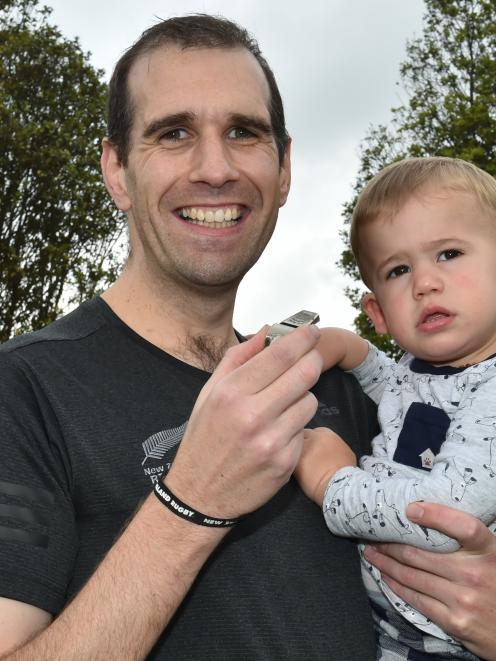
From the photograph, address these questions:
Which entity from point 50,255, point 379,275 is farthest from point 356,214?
point 50,255

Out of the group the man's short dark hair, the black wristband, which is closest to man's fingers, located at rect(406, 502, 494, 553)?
the black wristband

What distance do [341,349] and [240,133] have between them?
3.87 feet

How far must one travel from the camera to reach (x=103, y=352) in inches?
136

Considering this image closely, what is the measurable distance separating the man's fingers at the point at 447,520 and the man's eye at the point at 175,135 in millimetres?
2068

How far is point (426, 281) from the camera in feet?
11.7

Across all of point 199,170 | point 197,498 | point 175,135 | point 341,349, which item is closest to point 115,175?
point 175,135

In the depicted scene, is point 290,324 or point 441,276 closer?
point 290,324

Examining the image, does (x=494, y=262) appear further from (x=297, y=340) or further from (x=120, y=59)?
(x=120, y=59)

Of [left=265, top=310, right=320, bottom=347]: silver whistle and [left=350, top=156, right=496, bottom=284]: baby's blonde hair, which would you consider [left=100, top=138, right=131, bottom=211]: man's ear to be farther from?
[left=265, top=310, right=320, bottom=347]: silver whistle

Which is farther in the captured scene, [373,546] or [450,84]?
[450,84]

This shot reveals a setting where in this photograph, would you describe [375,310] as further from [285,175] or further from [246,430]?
[246,430]

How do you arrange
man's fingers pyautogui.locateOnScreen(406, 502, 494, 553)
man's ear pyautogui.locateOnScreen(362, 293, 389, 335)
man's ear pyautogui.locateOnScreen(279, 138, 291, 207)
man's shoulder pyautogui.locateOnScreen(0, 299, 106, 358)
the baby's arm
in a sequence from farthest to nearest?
man's ear pyautogui.locateOnScreen(279, 138, 291, 207), the baby's arm, man's ear pyautogui.locateOnScreen(362, 293, 389, 335), man's shoulder pyautogui.locateOnScreen(0, 299, 106, 358), man's fingers pyautogui.locateOnScreen(406, 502, 494, 553)

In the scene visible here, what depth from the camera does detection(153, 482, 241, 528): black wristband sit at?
266cm

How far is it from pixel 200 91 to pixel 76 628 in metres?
2.52
